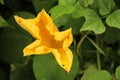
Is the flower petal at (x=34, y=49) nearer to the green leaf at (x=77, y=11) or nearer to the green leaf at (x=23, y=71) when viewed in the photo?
the green leaf at (x=77, y=11)

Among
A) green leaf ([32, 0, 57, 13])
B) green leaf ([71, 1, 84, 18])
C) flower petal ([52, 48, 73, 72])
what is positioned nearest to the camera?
flower petal ([52, 48, 73, 72])

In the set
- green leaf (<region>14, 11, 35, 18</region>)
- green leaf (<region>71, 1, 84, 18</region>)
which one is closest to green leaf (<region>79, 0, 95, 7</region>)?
green leaf (<region>71, 1, 84, 18</region>)

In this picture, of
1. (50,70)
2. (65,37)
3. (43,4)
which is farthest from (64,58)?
(43,4)

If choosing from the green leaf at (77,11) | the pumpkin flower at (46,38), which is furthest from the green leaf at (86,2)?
the pumpkin flower at (46,38)

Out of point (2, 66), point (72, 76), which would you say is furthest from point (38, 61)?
point (2, 66)

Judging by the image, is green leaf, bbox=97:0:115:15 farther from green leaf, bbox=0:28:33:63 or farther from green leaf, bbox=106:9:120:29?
green leaf, bbox=0:28:33:63

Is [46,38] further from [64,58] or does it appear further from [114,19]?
[114,19]

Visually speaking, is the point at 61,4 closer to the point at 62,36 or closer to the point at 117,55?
the point at 62,36
